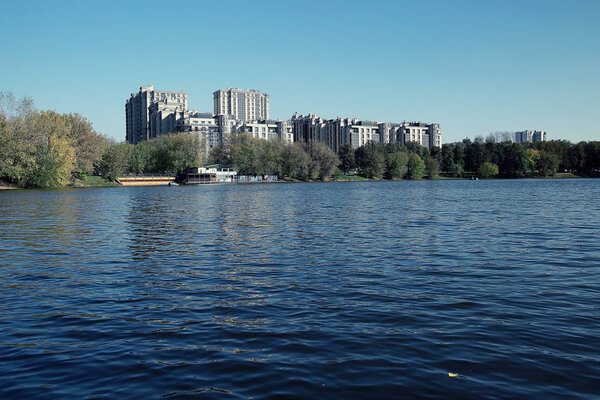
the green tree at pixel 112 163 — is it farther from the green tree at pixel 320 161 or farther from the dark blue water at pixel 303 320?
the dark blue water at pixel 303 320

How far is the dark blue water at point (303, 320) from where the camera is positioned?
7930mm

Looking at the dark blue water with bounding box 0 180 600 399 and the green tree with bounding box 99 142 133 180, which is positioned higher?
the green tree with bounding box 99 142 133 180

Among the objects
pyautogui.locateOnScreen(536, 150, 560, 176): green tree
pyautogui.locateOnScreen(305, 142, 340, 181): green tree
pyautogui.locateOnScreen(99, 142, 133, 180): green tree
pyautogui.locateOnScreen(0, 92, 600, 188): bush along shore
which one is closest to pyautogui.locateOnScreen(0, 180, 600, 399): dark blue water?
pyautogui.locateOnScreen(0, 92, 600, 188): bush along shore

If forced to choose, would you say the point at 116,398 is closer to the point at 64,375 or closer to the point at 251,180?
the point at 64,375

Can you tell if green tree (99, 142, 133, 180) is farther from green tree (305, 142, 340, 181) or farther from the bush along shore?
green tree (305, 142, 340, 181)

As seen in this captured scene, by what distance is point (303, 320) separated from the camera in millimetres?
11141

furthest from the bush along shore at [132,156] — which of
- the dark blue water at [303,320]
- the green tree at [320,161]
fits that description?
the dark blue water at [303,320]

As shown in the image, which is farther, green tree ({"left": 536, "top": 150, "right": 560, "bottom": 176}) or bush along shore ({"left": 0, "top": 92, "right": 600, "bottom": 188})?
green tree ({"left": 536, "top": 150, "right": 560, "bottom": 176})

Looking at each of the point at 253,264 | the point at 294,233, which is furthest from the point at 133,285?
the point at 294,233

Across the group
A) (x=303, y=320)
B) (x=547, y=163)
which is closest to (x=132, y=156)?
(x=547, y=163)

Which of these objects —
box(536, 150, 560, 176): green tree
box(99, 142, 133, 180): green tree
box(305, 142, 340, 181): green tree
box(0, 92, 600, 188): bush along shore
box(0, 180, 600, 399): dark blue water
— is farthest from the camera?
box(536, 150, 560, 176): green tree

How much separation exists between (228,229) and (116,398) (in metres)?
23.1

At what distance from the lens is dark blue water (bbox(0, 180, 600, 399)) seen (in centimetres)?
793

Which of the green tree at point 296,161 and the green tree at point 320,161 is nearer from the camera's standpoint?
the green tree at point 296,161
